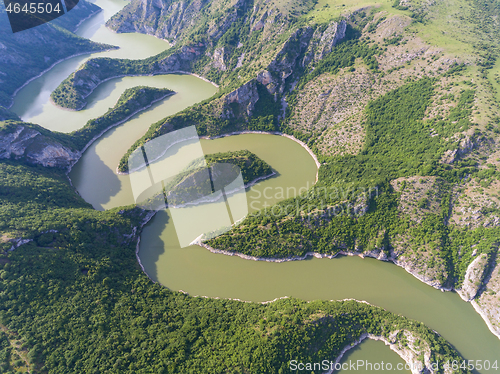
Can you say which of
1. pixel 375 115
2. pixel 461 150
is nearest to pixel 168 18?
pixel 375 115

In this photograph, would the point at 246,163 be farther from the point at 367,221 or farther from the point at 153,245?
the point at 367,221

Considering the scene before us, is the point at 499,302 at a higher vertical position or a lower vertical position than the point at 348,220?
lower

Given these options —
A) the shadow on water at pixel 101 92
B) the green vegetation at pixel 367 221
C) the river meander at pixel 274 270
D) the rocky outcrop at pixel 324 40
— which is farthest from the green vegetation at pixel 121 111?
the green vegetation at pixel 367 221

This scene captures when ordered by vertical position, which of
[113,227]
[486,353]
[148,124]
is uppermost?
[148,124]

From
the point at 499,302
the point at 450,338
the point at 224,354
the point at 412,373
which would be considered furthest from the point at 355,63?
the point at 224,354

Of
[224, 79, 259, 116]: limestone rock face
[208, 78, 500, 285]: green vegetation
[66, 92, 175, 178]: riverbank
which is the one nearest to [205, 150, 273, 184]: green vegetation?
[208, 78, 500, 285]: green vegetation

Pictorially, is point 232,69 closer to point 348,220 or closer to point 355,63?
point 355,63

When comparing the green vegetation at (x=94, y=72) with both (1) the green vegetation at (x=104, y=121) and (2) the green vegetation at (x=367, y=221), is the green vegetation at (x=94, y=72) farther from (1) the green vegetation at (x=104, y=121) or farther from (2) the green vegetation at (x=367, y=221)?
(2) the green vegetation at (x=367, y=221)
